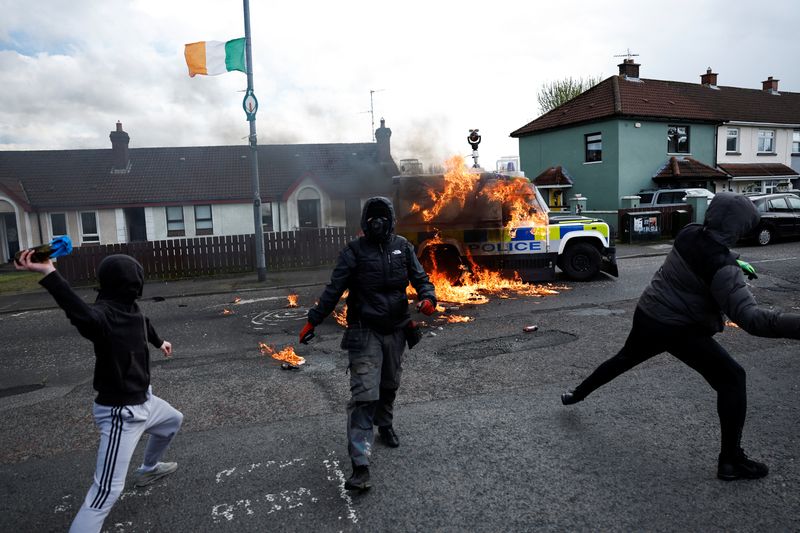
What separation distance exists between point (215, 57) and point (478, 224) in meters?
8.04

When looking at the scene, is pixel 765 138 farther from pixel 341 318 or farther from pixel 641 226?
pixel 341 318

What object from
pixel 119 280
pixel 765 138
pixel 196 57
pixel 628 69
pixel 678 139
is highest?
pixel 628 69

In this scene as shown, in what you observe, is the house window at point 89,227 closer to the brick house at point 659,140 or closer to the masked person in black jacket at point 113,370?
the brick house at point 659,140

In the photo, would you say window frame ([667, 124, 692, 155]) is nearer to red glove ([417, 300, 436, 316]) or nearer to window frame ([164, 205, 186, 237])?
window frame ([164, 205, 186, 237])

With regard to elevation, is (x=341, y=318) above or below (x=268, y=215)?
below

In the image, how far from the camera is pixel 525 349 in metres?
6.54

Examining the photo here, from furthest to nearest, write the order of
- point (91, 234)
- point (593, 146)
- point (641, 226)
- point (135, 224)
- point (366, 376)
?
point (593, 146), point (135, 224), point (91, 234), point (641, 226), point (366, 376)

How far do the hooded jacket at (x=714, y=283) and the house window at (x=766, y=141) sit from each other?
3322 cm

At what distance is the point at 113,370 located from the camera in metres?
2.93

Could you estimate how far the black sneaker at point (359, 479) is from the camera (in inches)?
131

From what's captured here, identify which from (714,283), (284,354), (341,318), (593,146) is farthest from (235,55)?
(593,146)

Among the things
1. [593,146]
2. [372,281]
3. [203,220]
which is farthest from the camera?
[593,146]

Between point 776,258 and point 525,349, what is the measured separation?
10.8 meters

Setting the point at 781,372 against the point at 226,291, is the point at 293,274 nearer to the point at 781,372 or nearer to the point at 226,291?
the point at 226,291
